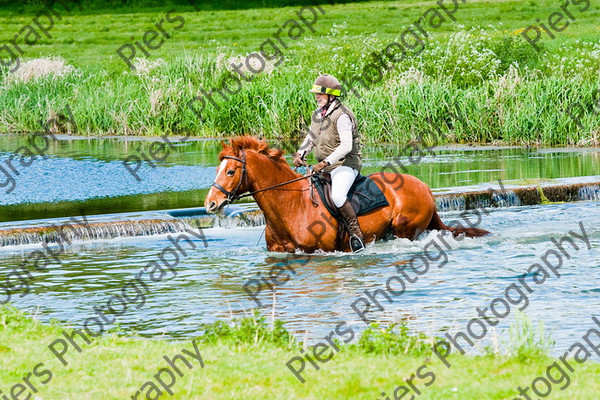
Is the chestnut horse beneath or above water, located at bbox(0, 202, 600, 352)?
above

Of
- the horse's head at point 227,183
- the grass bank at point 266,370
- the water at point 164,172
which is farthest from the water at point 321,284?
the water at point 164,172

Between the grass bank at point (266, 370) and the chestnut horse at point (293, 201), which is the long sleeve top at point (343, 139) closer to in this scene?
the chestnut horse at point (293, 201)

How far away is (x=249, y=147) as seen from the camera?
12.5m

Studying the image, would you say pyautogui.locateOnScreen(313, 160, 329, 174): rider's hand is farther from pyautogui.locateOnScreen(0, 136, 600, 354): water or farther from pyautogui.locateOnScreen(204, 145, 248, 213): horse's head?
pyautogui.locateOnScreen(0, 136, 600, 354): water

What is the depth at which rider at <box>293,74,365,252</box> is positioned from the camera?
12.3 metres

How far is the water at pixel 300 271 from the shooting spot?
375 inches

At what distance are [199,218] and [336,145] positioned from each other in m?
3.92

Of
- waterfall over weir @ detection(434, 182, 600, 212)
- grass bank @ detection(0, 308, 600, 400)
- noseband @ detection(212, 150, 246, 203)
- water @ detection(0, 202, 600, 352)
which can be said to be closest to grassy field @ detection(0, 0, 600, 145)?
waterfall over weir @ detection(434, 182, 600, 212)

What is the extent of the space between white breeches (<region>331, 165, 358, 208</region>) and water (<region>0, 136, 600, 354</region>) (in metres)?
0.76

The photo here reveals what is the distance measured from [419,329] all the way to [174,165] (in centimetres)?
1593

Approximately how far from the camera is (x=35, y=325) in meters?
8.68

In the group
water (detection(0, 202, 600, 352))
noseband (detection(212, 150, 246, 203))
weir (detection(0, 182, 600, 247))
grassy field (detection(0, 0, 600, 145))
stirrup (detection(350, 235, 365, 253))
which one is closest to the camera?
water (detection(0, 202, 600, 352))

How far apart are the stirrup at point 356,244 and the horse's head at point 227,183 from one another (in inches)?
59.4

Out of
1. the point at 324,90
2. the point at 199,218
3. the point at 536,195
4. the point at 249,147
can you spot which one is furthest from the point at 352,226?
the point at 536,195
